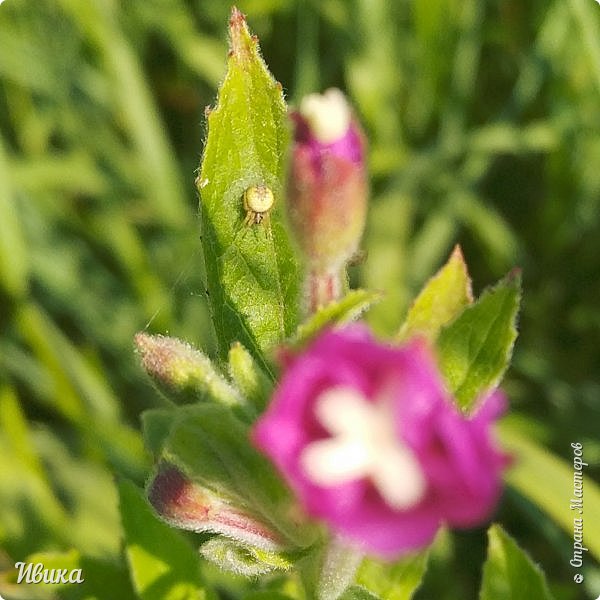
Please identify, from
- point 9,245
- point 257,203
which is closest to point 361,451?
point 257,203

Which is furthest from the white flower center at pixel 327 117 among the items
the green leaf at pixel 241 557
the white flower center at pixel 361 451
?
the green leaf at pixel 241 557

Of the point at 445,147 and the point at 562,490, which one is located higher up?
the point at 445,147

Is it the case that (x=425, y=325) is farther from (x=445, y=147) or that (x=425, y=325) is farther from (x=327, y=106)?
(x=445, y=147)

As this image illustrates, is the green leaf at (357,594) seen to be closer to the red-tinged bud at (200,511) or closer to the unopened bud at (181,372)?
the red-tinged bud at (200,511)

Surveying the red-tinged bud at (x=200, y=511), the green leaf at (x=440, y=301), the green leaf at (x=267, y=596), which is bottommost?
the green leaf at (x=267, y=596)

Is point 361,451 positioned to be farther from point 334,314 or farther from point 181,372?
point 181,372

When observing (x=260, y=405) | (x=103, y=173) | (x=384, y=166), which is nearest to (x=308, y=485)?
(x=260, y=405)
